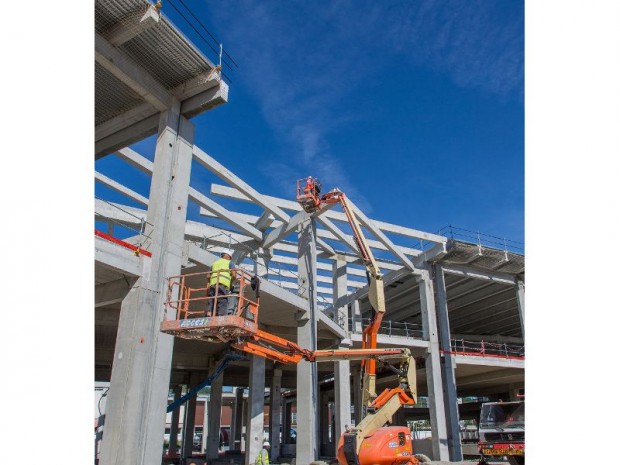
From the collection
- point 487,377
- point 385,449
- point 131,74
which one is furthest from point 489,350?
point 131,74

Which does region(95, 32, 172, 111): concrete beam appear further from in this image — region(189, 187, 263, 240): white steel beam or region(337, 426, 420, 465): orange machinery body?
region(337, 426, 420, 465): orange machinery body

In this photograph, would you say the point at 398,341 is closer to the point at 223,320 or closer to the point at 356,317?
the point at 356,317

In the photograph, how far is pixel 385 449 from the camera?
10.4 metres

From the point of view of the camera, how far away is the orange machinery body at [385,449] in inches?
404

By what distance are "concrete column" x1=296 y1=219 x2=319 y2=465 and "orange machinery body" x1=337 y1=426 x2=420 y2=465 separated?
7.82m

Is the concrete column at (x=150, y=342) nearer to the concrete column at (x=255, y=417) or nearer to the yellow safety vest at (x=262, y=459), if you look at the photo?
the yellow safety vest at (x=262, y=459)

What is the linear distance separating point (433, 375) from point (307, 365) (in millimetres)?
8575

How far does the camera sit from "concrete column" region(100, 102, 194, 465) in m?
11.3

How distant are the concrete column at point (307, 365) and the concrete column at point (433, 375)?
6.92 meters
